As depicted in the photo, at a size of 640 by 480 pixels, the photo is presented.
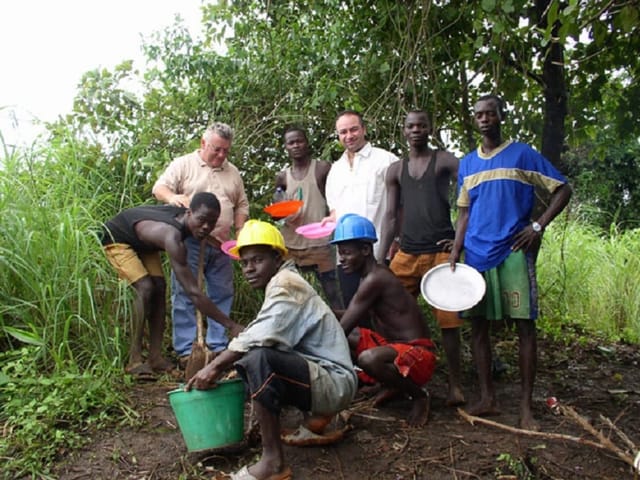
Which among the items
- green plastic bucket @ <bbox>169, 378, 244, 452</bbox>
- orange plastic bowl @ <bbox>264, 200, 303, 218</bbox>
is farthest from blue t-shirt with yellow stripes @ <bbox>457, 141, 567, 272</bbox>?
green plastic bucket @ <bbox>169, 378, 244, 452</bbox>

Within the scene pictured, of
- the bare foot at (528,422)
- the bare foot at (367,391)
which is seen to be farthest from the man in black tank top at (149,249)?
the bare foot at (528,422)

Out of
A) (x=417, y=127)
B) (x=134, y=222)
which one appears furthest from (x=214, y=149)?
(x=417, y=127)

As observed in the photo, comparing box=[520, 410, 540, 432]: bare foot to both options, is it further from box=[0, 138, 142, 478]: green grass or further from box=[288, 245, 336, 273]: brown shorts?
box=[0, 138, 142, 478]: green grass

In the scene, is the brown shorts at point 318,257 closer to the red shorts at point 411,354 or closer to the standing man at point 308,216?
the standing man at point 308,216

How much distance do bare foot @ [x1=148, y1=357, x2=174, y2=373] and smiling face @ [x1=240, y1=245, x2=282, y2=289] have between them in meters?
1.51

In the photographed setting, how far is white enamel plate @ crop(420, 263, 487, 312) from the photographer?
3619mm

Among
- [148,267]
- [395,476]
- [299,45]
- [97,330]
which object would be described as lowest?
[395,476]

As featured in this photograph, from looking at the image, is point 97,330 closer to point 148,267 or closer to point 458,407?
point 148,267

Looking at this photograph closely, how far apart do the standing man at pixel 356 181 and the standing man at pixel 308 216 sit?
21 centimetres

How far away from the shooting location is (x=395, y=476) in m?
3.12

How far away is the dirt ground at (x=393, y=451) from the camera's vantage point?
3.14m

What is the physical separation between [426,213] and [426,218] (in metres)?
0.03

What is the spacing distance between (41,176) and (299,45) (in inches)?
98.1

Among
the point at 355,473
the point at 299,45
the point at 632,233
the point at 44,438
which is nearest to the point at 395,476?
the point at 355,473
